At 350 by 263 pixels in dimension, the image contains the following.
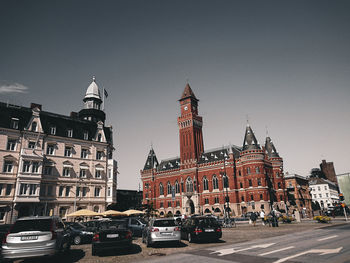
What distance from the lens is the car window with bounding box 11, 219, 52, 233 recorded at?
9519mm

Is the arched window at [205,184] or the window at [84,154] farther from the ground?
the window at [84,154]

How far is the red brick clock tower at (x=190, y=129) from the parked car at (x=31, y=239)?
6001 cm

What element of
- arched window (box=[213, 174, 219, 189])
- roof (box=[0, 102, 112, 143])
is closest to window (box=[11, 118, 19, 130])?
roof (box=[0, 102, 112, 143])

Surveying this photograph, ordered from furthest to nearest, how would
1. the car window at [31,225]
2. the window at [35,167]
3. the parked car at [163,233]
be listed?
the window at [35,167] → the parked car at [163,233] → the car window at [31,225]

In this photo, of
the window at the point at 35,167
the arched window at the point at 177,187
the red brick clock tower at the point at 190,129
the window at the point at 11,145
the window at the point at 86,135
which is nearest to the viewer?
the window at the point at 11,145

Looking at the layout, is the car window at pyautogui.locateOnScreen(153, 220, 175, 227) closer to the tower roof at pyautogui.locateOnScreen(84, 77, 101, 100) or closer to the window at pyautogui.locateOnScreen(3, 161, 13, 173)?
the window at pyautogui.locateOnScreen(3, 161, 13, 173)

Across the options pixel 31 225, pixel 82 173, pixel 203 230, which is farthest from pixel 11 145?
pixel 203 230

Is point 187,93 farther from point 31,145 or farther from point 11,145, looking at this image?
point 11,145

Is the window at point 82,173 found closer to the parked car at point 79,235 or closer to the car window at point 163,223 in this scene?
the parked car at point 79,235

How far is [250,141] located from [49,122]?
45.2m

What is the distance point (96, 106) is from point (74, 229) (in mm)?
35520

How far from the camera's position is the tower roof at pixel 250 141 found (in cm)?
6050

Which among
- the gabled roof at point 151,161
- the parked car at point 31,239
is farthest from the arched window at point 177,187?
the parked car at point 31,239

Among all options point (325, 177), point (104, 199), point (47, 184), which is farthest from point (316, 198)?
point (47, 184)
